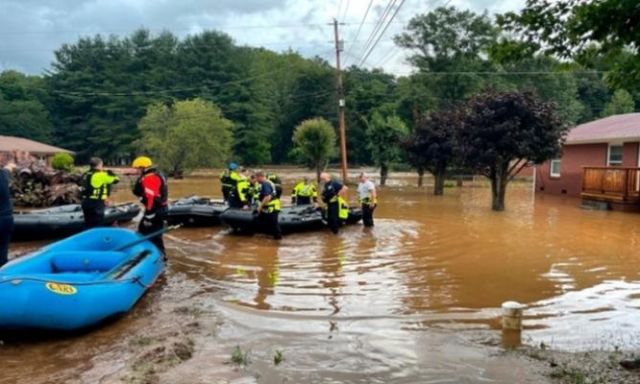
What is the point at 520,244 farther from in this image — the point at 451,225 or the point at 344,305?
the point at 344,305

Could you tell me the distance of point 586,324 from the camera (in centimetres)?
655

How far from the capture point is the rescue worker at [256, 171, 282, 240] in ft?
40.4

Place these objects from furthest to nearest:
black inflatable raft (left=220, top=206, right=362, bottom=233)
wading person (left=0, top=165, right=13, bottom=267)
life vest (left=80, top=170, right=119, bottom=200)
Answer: black inflatable raft (left=220, top=206, right=362, bottom=233), life vest (left=80, top=170, right=119, bottom=200), wading person (left=0, top=165, right=13, bottom=267)

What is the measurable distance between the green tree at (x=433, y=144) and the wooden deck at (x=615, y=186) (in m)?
6.21

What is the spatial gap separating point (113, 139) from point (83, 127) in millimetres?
4310

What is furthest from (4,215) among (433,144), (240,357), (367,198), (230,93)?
(230,93)

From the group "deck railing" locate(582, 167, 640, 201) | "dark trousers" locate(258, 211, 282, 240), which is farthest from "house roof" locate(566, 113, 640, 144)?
"dark trousers" locate(258, 211, 282, 240)

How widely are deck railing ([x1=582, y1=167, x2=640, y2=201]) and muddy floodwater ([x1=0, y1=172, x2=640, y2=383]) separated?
631 centimetres

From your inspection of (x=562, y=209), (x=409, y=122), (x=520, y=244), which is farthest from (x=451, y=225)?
(x=409, y=122)

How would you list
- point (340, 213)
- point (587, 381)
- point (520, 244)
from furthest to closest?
point (340, 213), point (520, 244), point (587, 381)

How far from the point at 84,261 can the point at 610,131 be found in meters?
21.7

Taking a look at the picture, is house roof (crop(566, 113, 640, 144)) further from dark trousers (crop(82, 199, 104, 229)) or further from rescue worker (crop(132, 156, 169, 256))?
dark trousers (crop(82, 199, 104, 229))

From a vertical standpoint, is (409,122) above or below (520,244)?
above

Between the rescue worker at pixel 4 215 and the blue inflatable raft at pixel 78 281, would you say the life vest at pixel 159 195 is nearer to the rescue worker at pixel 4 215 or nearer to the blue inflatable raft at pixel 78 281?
the blue inflatable raft at pixel 78 281
